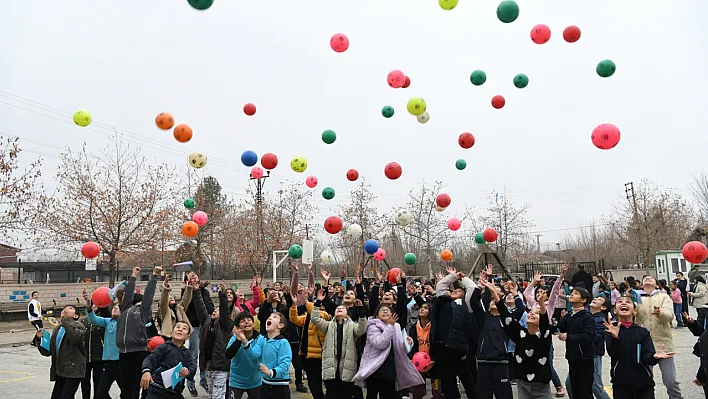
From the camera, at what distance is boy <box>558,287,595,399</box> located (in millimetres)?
6699

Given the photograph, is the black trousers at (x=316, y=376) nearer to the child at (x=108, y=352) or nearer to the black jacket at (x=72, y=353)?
the child at (x=108, y=352)

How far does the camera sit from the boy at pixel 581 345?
6.70 metres

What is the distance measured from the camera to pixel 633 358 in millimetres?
6066

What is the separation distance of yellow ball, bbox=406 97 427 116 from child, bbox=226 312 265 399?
7.47 m

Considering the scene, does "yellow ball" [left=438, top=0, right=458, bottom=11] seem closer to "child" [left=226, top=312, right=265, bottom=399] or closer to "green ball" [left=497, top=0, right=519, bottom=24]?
"green ball" [left=497, top=0, right=519, bottom=24]

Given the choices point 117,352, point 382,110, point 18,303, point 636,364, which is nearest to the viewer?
point 636,364

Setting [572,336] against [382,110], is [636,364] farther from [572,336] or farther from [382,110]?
[382,110]

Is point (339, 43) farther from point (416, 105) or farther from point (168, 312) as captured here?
point (168, 312)

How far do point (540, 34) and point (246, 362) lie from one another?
838 cm

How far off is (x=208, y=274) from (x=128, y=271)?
25.2 ft

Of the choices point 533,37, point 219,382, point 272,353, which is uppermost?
point 533,37

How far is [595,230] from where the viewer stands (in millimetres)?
66500

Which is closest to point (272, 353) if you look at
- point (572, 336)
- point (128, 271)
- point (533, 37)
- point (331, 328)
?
point (331, 328)

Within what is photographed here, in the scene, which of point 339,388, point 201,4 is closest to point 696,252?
point 339,388
